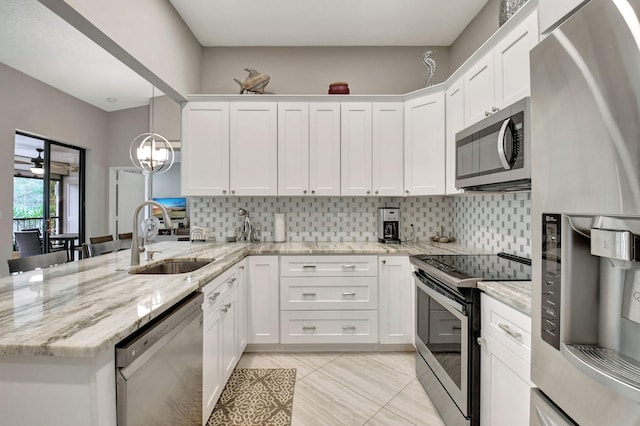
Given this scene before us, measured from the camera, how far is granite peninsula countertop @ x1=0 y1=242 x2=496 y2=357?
857 mm

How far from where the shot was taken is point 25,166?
14.4ft

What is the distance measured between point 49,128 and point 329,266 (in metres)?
4.91

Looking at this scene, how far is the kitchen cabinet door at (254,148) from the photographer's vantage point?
2969mm

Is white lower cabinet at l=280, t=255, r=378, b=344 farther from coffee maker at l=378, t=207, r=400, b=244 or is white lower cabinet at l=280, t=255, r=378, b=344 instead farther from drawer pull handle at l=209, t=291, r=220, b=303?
drawer pull handle at l=209, t=291, r=220, b=303

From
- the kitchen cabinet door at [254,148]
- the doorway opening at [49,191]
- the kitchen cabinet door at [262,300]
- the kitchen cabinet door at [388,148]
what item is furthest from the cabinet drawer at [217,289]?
the doorway opening at [49,191]

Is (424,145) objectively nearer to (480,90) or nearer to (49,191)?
(480,90)

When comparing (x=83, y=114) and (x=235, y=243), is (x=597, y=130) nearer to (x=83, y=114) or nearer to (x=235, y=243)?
(x=235, y=243)

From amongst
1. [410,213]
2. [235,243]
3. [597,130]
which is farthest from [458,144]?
[235,243]

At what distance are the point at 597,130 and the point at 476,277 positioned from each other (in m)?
1.04

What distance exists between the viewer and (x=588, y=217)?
2.47 feet

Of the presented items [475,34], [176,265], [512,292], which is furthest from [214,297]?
[475,34]

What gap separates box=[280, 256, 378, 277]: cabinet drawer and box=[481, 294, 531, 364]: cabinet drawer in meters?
1.25

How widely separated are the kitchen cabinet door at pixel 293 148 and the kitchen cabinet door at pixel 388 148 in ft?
2.22

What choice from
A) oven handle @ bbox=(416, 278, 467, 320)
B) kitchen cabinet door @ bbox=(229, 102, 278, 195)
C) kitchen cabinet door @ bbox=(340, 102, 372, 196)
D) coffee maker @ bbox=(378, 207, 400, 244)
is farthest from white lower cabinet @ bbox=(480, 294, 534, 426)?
kitchen cabinet door @ bbox=(229, 102, 278, 195)
